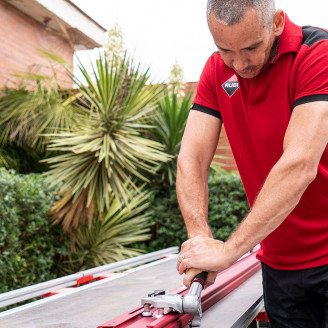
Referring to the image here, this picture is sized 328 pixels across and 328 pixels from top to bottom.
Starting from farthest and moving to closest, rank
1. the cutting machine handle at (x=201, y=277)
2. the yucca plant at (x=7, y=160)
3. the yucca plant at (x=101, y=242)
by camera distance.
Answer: the yucca plant at (x=7, y=160) < the yucca plant at (x=101, y=242) < the cutting machine handle at (x=201, y=277)


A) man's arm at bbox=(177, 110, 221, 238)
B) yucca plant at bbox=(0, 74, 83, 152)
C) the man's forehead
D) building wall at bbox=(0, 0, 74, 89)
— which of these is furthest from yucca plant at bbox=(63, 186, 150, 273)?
the man's forehead

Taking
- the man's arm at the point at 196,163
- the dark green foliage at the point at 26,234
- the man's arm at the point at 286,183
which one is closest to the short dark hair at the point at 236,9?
the man's arm at the point at 286,183

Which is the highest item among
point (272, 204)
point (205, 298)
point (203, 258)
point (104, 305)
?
point (272, 204)

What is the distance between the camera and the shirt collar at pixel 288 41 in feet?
6.05

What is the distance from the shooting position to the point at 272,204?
5.44 feet

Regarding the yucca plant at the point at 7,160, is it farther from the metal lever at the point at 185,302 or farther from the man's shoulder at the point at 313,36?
the man's shoulder at the point at 313,36

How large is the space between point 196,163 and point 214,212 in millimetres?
5973

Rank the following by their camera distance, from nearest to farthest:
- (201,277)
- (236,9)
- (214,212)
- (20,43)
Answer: (236,9) < (201,277) < (214,212) < (20,43)

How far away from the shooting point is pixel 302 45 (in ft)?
6.07

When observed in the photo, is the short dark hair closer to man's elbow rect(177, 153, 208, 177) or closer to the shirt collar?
the shirt collar

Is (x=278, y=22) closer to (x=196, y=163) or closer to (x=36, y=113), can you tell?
(x=196, y=163)

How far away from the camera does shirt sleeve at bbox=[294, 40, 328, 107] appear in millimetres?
1691

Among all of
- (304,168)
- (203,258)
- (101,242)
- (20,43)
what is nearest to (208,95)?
(304,168)

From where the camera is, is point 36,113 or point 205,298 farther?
point 36,113
